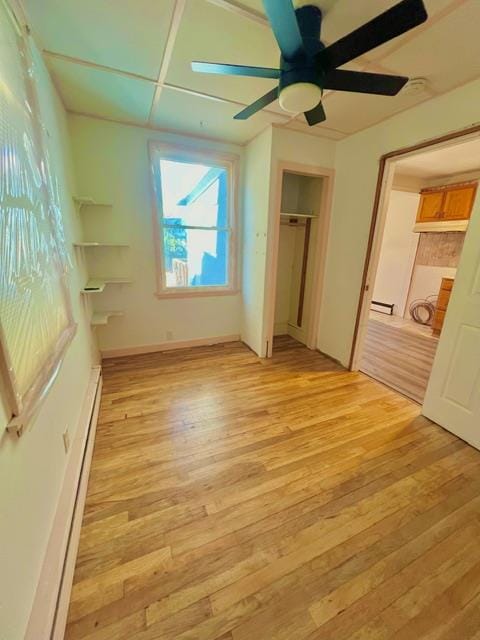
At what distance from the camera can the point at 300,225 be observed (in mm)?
3637

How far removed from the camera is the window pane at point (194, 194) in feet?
9.89

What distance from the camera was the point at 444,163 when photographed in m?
3.74

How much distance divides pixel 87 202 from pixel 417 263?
5.61m

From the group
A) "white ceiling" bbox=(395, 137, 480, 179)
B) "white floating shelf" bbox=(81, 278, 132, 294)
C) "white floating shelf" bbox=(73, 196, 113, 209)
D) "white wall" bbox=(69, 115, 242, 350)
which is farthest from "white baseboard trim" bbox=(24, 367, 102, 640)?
"white ceiling" bbox=(395, 137, 480, 179)

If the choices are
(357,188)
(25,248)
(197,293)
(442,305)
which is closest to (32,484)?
(25,248)

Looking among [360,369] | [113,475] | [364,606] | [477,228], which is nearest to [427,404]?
[360,369]

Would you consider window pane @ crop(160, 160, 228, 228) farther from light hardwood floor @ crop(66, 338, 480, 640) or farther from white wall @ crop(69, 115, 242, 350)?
light hardwood floor @ crop(66, 338, 480, 640)

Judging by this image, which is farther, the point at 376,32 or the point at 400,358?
the point at 400,358

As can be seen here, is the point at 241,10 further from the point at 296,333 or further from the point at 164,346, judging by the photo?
the point at 296,333

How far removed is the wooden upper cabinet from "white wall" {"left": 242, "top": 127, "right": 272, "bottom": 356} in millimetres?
3350

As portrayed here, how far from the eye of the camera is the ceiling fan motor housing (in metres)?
1.22

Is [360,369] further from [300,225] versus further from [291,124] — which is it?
[291,124]

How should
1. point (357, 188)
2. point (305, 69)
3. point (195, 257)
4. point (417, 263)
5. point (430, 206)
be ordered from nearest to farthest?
point (305, 69) < point (357, 188) < point (195, 257) < point (430, 206) < point (417, 263)

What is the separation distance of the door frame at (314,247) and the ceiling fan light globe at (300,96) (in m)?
1.42
